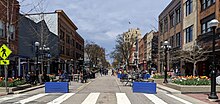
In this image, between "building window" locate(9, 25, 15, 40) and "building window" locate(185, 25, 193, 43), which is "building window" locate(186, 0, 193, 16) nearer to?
"building window" locate(185, 25, 193, 43)

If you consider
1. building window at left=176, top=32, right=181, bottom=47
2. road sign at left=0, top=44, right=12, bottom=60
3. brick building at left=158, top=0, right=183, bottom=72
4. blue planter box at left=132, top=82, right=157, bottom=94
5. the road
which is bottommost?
the road

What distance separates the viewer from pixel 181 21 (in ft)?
162

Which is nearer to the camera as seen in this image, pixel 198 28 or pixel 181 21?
pixel 198 28

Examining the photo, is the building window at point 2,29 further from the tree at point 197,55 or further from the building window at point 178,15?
the building window at point 178,15

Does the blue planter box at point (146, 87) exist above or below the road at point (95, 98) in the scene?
above

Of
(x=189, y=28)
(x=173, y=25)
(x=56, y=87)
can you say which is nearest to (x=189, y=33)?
(x=189, y=28)

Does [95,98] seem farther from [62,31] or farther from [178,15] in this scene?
[62,31]

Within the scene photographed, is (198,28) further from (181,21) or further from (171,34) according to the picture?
(171,34)

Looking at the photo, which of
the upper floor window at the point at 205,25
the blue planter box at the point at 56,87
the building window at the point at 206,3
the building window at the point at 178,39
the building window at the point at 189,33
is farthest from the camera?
the building window at the point at 178,39

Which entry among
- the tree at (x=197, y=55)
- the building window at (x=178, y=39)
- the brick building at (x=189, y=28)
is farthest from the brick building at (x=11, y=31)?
the building window at (x=178, y=39)

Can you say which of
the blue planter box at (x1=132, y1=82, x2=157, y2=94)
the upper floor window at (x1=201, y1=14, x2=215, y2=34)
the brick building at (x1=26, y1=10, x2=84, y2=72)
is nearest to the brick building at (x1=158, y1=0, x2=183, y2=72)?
the upper floor window at (x1=201, y1=14, x2=215, y2=34)

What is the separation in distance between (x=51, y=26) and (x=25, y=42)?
2488 cm

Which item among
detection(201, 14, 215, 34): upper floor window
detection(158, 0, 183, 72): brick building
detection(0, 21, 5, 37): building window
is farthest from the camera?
detection(158, 0, 183, 72): brick building

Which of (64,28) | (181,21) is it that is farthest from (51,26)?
(181,21)
